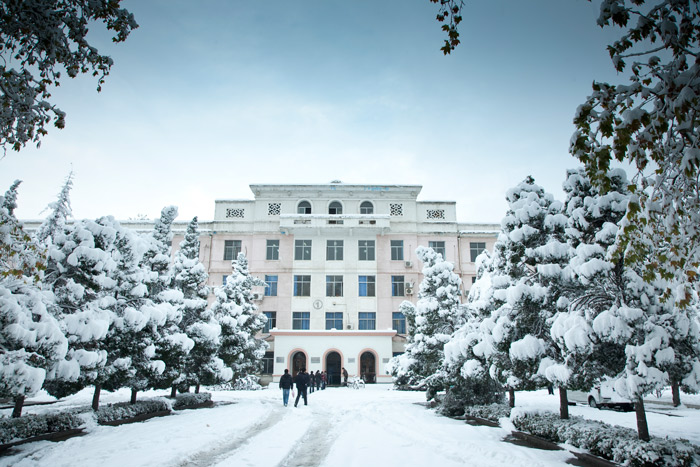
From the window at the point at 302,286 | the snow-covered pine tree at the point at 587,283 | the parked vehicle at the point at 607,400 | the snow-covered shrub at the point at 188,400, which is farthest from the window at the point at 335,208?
the snow-covered pine tree at the point at 587,283

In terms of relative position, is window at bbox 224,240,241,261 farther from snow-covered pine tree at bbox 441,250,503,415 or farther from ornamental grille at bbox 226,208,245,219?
snow-covered pine tree at bbox 441,250,503,415

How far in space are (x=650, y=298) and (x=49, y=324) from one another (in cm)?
1196

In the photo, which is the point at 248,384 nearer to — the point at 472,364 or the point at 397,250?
the point at 397,250

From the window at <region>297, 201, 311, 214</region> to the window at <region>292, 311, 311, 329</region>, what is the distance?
925cm

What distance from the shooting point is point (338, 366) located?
37.4 metres

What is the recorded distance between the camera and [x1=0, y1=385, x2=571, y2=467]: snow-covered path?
8.21 meters

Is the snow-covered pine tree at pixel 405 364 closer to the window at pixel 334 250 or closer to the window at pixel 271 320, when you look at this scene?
the window at pixel 334 250

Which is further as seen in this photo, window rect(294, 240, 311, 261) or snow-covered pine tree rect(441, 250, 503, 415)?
window rect(294, 240, 311, 261)

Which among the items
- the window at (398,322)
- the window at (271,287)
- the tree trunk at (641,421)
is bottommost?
the tree trunk at (641,421)

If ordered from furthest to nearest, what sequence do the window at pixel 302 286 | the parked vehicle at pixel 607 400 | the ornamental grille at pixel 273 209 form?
the ornamental grille at pixel 273 209, the window at pixel 302 286, the parked vehicle at pixel 607 400

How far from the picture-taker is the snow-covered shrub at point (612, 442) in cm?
710

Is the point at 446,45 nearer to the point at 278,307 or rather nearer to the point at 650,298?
the point at 650,298

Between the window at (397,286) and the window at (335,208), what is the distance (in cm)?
792

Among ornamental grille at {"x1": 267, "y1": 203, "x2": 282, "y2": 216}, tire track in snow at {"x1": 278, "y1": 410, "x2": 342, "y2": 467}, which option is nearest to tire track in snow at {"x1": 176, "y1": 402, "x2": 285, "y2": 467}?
tire track in snow at {"x1": 278, "y1": 410, "x2": 342, "y2": 467}
